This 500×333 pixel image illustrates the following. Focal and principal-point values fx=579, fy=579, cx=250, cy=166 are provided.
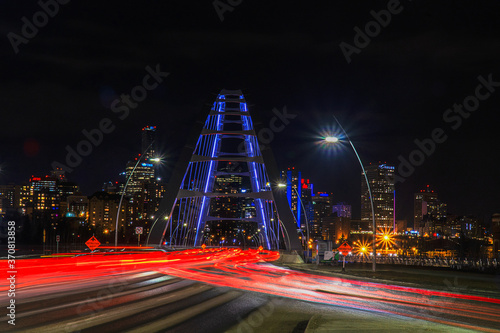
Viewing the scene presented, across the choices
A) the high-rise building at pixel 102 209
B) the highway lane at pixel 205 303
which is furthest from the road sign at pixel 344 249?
the high-rise building at pixel 102 209

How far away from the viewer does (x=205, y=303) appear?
16.7m

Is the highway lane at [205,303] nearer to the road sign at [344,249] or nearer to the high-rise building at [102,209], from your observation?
the road sign at [344,249]

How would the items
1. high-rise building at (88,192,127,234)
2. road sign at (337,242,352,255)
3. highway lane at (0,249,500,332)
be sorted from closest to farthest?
1. highway lane at (0,249,500,332)
2. road sign at (337,242,352,255)
3. high-rise building at (88,192,127,234)

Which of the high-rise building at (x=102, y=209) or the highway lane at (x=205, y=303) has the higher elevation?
the highway lane at (x=205, y=303)

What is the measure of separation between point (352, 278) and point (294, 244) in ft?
108

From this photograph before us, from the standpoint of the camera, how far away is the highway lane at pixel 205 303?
40.9 feet

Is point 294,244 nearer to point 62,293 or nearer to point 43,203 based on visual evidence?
point 62,293

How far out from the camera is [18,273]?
72.3 feet

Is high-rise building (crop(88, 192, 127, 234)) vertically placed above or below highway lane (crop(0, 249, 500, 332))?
below

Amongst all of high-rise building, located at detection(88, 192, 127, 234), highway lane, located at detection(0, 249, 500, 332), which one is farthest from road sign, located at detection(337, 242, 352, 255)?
high-rise building, located at detection(88, 192, 127, 234)

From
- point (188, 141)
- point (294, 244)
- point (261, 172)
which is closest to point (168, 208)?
point (188, 141)

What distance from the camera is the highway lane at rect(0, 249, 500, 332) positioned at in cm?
1245

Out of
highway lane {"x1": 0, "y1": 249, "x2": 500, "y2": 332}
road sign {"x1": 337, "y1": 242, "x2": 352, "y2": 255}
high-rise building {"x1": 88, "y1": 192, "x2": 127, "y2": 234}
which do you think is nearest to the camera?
highway lane {"x1": 0, "y1": 249, "x2": 500, "y2": 332}

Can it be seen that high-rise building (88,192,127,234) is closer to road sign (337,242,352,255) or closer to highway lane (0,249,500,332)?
road sign (337,242,352,255)
